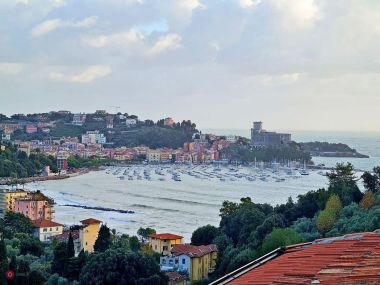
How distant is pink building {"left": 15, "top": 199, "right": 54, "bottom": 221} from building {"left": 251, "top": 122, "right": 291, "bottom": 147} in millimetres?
28551

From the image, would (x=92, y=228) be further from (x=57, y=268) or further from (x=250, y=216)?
(x=57, y=268)

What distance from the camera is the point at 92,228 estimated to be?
9.43 m

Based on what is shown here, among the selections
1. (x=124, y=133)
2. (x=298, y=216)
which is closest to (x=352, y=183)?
(x=298, y=216)

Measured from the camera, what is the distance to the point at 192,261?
7.31 meters

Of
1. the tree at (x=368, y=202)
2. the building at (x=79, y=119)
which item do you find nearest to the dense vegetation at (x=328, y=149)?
the building at (x=79, y=119)

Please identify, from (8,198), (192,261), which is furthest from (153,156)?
(192,261)

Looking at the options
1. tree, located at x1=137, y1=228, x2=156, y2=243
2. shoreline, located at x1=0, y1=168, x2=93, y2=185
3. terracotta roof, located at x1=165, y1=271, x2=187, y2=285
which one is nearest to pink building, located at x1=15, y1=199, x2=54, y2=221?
tree, located at x1=137, y1=228, x2=156, y2=243

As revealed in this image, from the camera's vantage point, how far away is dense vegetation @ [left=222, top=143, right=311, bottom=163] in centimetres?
3473

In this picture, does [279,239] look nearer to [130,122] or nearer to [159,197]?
[159,197]

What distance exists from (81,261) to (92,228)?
3337 millimetres

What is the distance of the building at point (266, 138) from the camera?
41.7m

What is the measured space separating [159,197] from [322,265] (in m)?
15.9

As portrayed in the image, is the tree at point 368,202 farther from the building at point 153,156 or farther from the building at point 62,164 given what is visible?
the building at point 153,156

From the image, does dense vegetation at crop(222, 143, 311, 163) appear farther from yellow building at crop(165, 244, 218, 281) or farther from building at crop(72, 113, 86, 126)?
yellow building at crop(165, 244, 218, 281)
